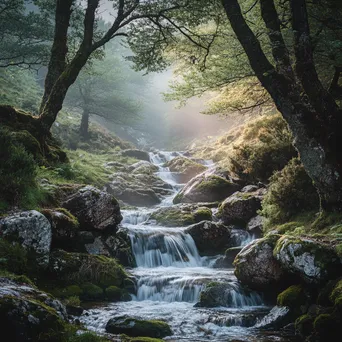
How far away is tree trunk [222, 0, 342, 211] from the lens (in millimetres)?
8203

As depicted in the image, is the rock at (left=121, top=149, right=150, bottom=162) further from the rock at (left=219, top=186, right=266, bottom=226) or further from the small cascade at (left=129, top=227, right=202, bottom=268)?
the small cascade at (left=129, top=227, right=202, bottom=268)

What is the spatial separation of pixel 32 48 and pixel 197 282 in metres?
18.4

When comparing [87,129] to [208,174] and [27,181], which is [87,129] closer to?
[208,174]

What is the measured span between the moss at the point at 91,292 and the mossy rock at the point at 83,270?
0.58 feet

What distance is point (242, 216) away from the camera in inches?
544

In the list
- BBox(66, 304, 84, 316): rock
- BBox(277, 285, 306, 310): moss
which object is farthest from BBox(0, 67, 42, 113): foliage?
BBox(277, 285, 306, 310): moss

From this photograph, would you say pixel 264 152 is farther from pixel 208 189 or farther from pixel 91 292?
pixel 91 292

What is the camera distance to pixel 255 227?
1288 centimetres

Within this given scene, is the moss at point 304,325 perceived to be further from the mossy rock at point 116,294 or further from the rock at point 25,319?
the rock at point 25,319

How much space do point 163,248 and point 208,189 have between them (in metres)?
6.07

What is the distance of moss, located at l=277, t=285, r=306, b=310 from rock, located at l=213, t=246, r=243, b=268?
4.05 metres

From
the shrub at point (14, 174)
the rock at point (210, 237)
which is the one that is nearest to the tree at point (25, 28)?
the shrub at point (14, 174)

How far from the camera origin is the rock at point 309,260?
6.79m

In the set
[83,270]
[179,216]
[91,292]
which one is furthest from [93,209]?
[179,216]
